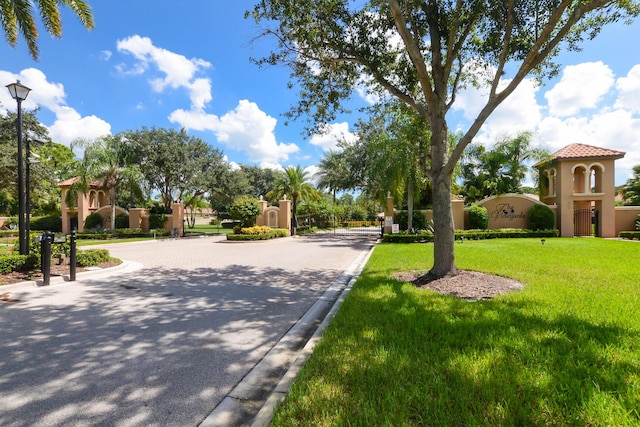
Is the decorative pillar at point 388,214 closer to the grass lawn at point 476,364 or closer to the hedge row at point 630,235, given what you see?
the hedge row at point 630,235

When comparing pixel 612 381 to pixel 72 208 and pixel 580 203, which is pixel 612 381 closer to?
pixel 580 203

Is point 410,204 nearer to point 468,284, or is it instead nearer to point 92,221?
point 468,284

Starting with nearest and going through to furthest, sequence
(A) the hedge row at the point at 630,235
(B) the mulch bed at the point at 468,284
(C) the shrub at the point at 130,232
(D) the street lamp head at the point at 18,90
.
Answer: (B) the mulch bed at the point at 468,284 < (D) the street lamp head at the point at 18,90 < (A) the hedge row at the point at 630,235 < (C) the shrub at the point at 130,232

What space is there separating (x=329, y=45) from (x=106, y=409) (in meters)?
8.42

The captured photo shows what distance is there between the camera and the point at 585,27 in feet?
24.0

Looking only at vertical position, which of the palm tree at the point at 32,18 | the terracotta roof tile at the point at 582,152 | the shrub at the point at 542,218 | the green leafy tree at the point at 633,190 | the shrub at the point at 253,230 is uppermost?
the palm tree at the point at 32,18

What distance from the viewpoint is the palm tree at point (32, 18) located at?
8852 millimetres

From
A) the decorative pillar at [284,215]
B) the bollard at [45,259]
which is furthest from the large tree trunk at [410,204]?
the bollard at [45,259]

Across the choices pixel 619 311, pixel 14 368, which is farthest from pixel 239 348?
pixel 619 311

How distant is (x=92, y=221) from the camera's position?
27.2m

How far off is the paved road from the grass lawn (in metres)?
0.76

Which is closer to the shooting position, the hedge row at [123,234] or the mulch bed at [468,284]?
the mulch bed at [468,284]

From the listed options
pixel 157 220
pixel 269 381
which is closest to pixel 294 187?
pixel 157 220

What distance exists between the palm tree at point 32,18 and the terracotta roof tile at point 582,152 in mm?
26565
